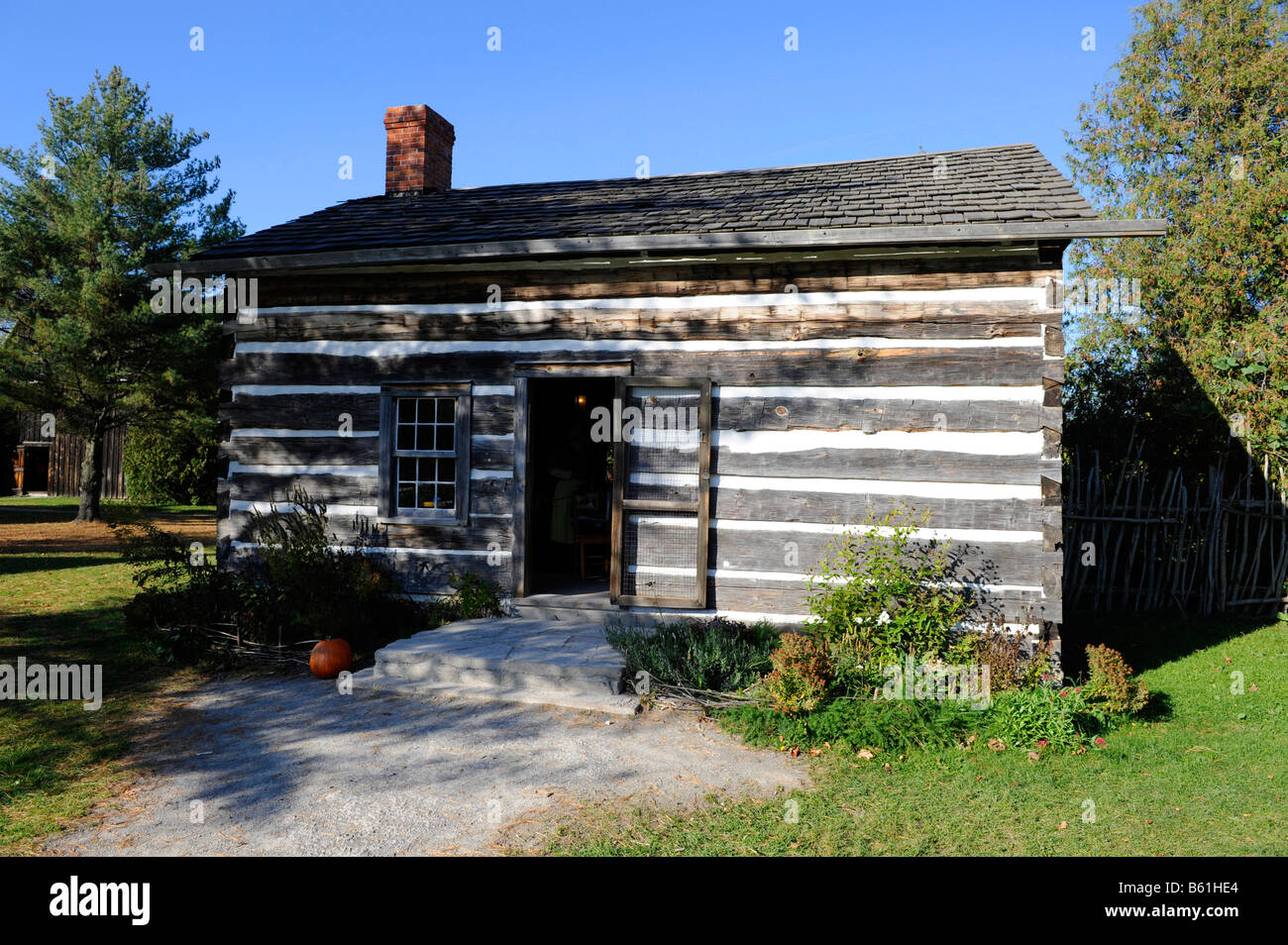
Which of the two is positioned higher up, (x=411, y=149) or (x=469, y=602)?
(x=411, y=149)

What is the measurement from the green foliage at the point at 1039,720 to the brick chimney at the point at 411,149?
32.0 feet

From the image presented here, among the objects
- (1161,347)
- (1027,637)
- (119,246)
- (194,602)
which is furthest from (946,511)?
(119,246)

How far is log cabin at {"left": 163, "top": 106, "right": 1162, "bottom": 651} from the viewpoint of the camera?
6.85 metres

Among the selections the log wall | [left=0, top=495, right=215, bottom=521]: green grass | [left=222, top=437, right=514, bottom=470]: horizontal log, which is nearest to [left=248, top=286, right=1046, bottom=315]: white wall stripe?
the log wall

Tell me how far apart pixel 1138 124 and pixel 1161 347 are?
16.5ft

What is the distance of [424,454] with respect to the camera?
27.1ft

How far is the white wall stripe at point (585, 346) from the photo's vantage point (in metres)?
6.98

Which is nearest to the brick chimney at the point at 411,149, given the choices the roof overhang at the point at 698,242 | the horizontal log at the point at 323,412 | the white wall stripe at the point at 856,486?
the roof overhang at the point at 698,242

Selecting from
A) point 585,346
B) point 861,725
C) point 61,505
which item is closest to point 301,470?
point 585,346

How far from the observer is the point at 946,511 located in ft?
22.8

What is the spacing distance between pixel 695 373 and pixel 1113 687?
4308 millimetres

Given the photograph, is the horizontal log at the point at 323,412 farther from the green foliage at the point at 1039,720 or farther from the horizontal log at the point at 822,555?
the green foliage at the point at 1039,720

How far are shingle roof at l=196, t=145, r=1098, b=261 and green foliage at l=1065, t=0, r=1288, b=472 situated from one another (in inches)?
192

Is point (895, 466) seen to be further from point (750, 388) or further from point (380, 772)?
point (380, 772)
